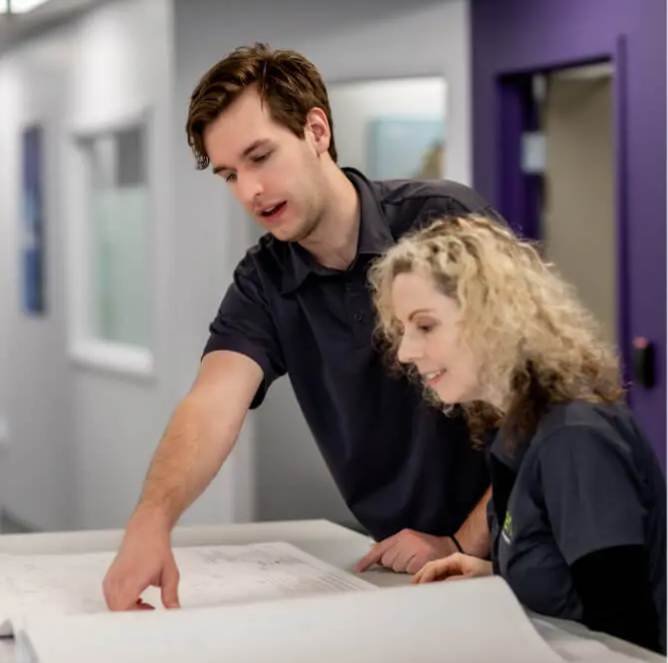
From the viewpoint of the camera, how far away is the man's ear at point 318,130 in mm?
871

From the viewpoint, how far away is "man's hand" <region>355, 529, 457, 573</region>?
90 centimetres

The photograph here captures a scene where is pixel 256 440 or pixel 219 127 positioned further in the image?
pixel 256 440

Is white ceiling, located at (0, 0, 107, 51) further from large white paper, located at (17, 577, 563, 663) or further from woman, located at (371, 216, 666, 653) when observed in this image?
large white paper, located at (17, 577, 563, 663)

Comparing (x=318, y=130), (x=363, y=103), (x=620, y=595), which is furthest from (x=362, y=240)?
(x=363, y=103)

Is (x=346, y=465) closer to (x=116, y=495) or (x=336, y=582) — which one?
(x=336, y=582)

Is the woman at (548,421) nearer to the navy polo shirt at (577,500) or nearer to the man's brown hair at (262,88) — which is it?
the navy polo shirt at (577,500)

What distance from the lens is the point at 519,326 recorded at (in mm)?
731

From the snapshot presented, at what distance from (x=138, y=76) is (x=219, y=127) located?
54cm

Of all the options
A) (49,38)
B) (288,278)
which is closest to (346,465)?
(288,278)

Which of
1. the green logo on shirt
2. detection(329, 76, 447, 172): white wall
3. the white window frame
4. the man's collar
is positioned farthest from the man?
the white window frame

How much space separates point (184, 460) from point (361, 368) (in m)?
0.15

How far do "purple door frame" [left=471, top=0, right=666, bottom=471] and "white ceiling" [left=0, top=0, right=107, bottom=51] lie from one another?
0.40 m

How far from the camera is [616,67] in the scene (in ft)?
3.98

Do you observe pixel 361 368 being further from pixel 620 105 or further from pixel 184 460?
pixel 620 105
